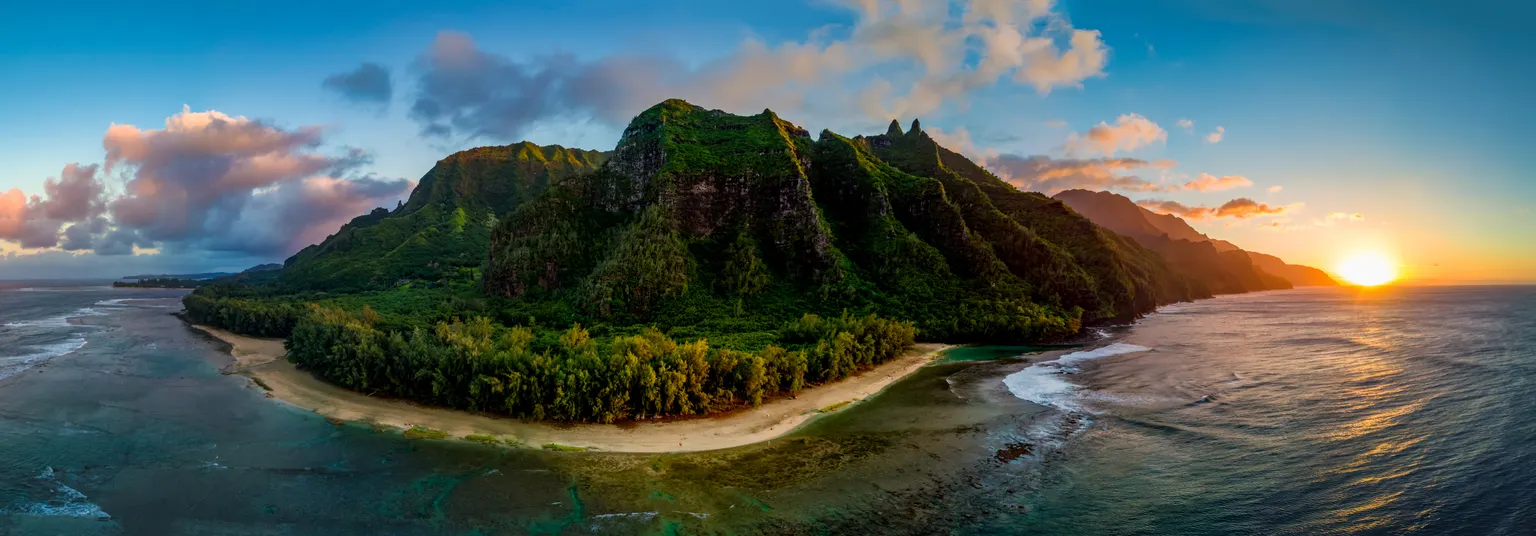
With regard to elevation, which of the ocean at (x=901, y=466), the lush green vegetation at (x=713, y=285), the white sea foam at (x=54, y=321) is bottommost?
the ocean at (x=901, y=466)

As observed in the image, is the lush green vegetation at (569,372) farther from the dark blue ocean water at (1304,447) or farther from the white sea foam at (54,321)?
the white sea foam at (54,321)

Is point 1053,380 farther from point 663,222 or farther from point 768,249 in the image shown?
point 663,222

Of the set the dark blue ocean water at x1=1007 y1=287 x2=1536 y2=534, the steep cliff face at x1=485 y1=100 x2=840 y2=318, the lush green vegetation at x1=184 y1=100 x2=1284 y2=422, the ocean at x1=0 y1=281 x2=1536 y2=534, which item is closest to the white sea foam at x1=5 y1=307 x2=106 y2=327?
the lush green vegetation at x1=184 y1=100 x2=1284 y2=422

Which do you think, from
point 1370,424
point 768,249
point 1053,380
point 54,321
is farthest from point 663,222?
point 54,321

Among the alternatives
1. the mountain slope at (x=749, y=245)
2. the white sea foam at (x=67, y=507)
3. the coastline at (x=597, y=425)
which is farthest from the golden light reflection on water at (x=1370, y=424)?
the white sea foam at (x=67, y=507)

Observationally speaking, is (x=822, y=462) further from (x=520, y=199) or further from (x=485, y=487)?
(x=520, y=199)

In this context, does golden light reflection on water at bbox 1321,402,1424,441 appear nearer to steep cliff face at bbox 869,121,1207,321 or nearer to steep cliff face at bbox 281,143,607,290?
steep cliff face at bbox 869,121,1207,321
